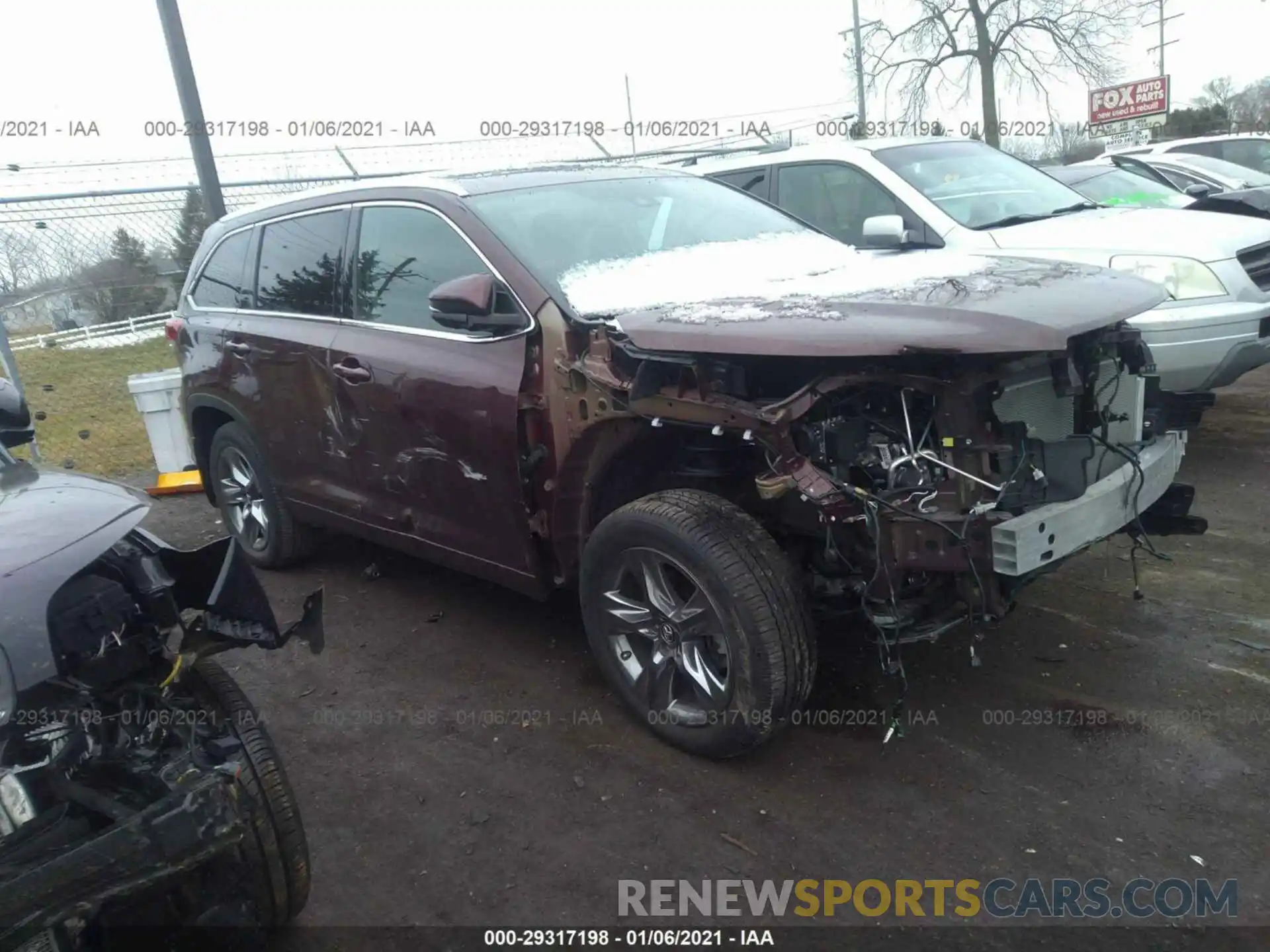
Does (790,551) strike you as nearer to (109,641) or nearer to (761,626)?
(761,626)

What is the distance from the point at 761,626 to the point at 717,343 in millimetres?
846

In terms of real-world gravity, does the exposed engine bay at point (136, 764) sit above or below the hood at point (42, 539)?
below

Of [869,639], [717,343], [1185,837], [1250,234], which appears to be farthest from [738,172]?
[1185,837]

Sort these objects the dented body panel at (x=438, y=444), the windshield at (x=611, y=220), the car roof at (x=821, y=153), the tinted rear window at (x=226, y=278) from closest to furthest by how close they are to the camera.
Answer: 1. the dented body panel at (x=438, y=444)
2. the windshield at (x=611, y=220)
3. the tinted rear window at (x=226, y=278)
4. the car roof at (x=821, y=153)

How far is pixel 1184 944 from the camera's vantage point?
8.02ft

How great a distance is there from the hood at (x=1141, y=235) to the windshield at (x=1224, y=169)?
6410 millimetres

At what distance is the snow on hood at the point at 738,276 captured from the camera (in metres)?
3.27

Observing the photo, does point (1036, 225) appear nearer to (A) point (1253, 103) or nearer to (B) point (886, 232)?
(B) point (886, 232)

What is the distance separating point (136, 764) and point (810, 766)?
201cm

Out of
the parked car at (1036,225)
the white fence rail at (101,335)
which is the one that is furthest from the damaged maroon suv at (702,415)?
the white fence rail at (101,335)

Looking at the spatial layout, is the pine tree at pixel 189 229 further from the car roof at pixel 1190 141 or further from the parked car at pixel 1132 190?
the car roof at pixel 1190 141

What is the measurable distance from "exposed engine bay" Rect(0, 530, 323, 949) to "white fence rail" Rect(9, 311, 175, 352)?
7.53 m

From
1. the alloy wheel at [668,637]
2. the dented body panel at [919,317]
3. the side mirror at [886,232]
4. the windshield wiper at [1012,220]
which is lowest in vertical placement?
the alloy wheel at [668,637]

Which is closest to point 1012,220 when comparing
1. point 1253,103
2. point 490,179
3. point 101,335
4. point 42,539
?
point 490,179
